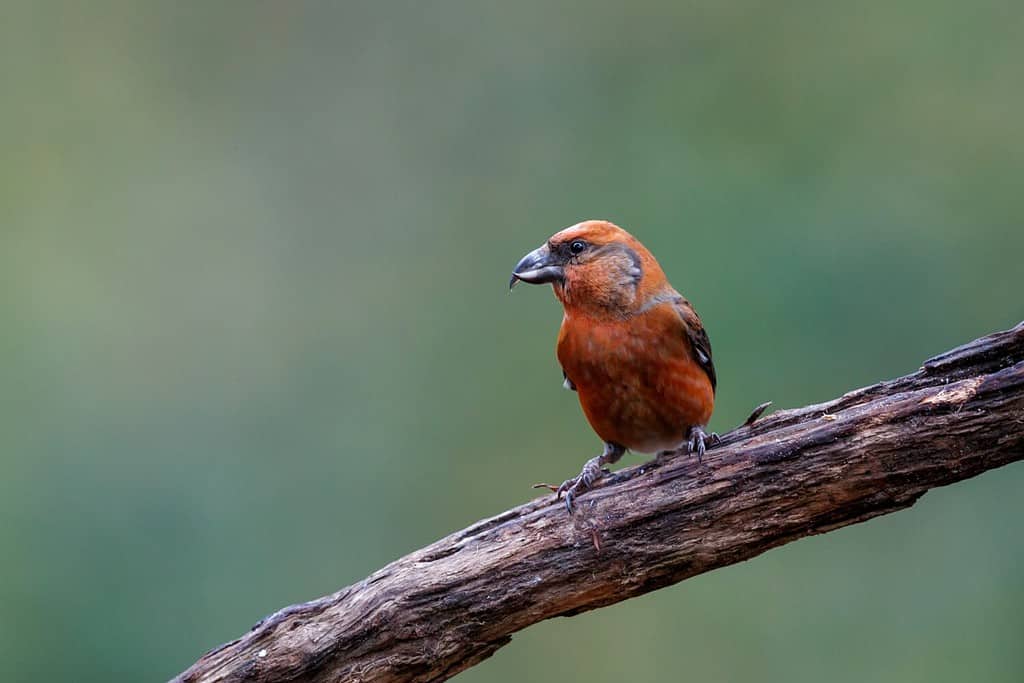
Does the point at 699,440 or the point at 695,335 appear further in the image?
the point at 695,335

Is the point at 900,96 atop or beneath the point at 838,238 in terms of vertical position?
atop

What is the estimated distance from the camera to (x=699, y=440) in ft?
11.3

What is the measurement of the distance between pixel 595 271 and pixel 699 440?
0.78 metres

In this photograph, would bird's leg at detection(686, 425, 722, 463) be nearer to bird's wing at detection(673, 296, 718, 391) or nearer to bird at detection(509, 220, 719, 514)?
bird at detection(509, 220, 719, 514)

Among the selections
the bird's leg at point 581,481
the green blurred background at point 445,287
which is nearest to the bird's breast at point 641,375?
the bird's leg at point 581,481

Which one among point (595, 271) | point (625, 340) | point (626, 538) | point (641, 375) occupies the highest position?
point (595, 271)

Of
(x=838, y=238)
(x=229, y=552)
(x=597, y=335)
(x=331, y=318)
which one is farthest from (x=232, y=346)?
(x=838, y=238)

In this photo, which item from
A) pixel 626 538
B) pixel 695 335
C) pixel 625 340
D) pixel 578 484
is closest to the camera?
pixel 626 538

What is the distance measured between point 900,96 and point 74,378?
4933mm

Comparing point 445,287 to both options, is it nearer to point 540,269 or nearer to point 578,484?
point 540,269

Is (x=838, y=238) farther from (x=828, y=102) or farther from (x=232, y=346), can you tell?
(x=232, y=346)

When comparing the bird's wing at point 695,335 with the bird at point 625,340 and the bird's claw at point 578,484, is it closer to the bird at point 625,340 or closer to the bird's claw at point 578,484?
the bird at point 625,340

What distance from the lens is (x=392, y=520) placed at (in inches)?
231


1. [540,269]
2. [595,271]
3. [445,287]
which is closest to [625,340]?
[595,271]
